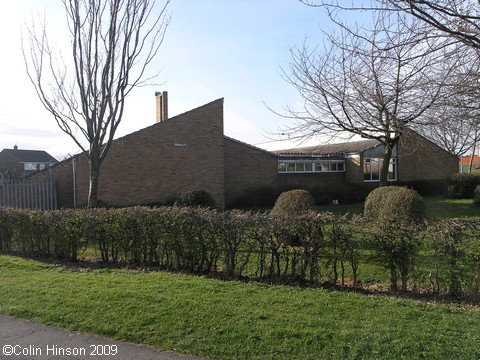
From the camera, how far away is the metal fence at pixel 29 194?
16812mm

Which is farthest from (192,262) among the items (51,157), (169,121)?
(51,157)

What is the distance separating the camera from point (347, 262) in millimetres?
7148

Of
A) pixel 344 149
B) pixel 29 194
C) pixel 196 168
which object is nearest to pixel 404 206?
pixel 196 168

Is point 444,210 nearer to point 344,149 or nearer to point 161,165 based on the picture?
point 344,149

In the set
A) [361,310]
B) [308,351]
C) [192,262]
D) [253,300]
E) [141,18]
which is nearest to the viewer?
[308,351]

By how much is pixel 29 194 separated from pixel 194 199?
21.9ft

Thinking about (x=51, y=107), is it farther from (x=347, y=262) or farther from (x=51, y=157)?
(x=51, y=157)

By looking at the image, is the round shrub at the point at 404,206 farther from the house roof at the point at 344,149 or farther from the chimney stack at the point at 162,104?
the chimney stack at the point at 162,104

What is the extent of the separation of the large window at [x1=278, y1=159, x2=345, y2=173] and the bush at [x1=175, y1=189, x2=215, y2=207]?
703 centimetres

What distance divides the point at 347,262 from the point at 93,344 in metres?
4.20

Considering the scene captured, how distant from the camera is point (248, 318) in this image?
16.2 feet

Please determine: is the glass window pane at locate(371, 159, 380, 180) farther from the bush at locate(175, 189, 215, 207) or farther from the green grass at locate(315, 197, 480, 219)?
the bush at locate(175, 189, 215, 207)

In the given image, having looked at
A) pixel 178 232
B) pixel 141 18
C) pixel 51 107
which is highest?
pixel 141 18

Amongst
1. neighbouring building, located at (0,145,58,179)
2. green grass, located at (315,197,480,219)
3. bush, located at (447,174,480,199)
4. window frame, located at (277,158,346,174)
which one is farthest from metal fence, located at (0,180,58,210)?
neighbouring building, located at (0,145,58,179)
